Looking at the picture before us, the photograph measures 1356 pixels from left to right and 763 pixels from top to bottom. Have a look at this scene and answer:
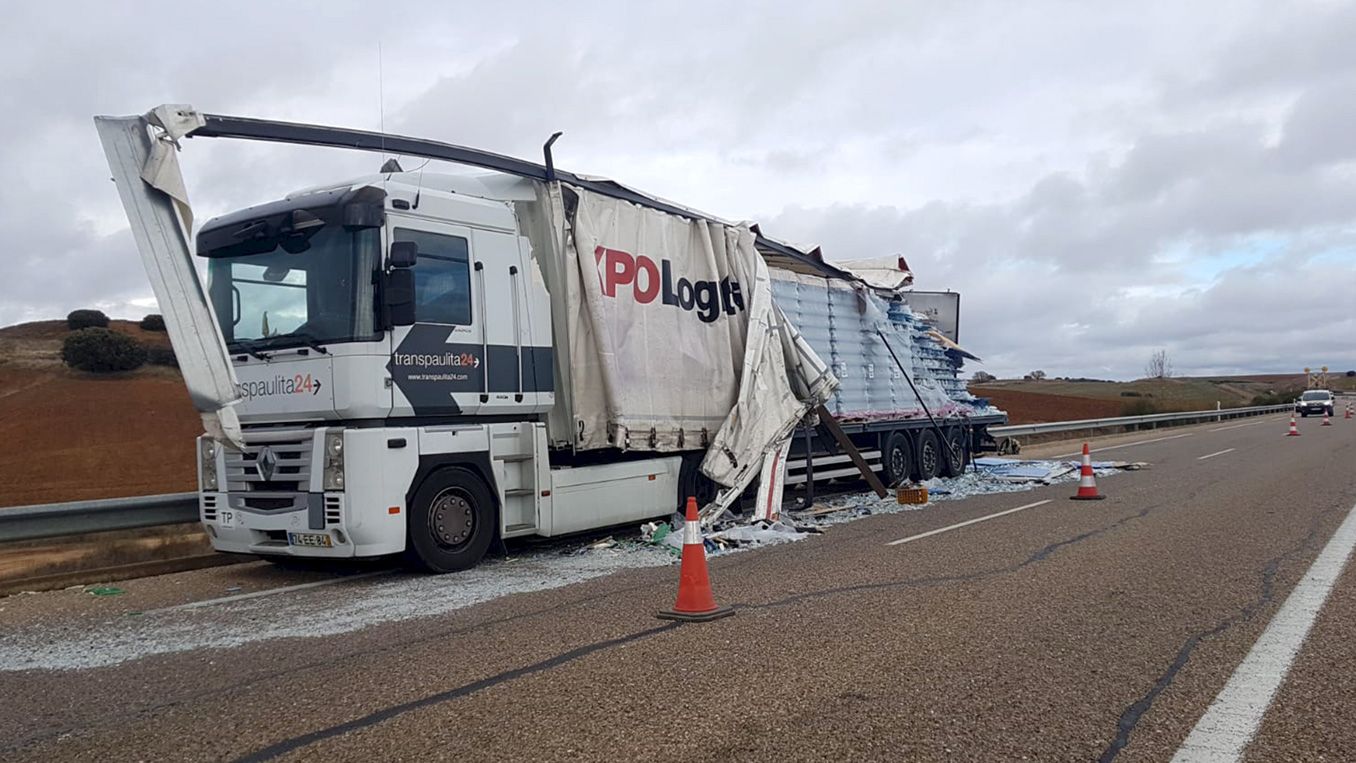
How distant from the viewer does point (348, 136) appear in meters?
8.22

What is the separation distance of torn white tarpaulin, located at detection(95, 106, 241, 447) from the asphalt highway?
182cm

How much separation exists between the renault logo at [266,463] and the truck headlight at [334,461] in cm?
59

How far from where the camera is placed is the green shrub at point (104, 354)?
3953 centimetres

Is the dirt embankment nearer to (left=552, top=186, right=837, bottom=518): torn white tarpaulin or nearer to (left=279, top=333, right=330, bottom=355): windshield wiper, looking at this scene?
(left=552, top=186, right=837, bottom=518): torn white tarpaulin

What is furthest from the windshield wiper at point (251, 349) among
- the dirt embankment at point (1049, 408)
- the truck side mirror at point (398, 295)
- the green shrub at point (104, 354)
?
the dirt embankment at point (1049, 408)

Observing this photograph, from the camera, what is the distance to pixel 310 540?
26.4ft

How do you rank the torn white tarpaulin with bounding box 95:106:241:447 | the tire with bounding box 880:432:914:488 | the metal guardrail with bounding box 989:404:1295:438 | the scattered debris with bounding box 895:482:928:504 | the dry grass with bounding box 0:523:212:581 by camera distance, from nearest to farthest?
the torn white tarpaulin with bounding box 95:106:241:447 → the dry grass with bounding box 0:523:212:581 → the scattered debris with bounding box 895:482:928:504 → the tire with bounding box 880:432:914:488 → the metal guardrail with bounding box 989:404:1295:438

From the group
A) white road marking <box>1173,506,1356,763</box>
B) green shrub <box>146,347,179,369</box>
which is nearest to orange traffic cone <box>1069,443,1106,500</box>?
white road marking <box>1173,506,1356,763</box>

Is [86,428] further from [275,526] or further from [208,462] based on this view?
[275,526]

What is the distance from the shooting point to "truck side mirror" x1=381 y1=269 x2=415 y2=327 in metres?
8.01

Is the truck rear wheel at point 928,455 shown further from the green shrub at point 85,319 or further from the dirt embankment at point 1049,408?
the green shrub at point 85,319

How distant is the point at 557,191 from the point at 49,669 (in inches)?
225

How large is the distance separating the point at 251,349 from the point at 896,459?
390 inches

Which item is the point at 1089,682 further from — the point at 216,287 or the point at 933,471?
the point at 933,471
